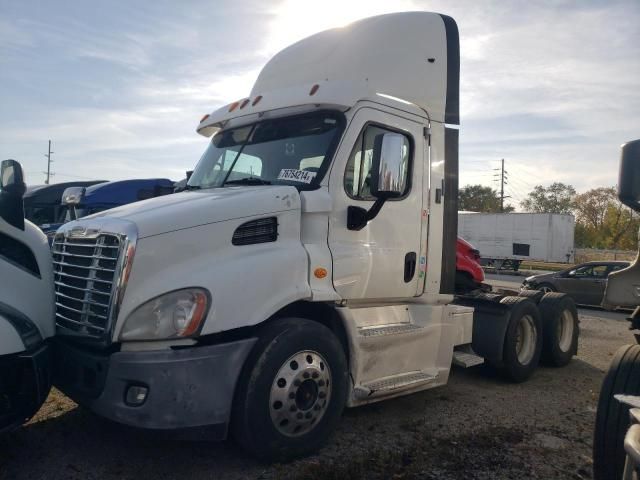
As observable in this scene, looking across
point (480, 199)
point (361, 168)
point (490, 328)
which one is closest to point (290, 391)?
point (361, 168)

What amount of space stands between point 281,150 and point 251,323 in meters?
1.66

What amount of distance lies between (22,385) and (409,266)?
3.27 metres

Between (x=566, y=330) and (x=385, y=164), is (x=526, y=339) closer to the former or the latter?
(x=566, y=330)

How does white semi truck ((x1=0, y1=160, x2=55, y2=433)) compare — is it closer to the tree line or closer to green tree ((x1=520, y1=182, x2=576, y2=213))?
the tree line

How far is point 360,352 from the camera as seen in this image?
456 centimetres

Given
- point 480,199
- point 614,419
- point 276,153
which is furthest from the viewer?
point 480,199

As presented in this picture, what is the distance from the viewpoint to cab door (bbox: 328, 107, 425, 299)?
4492mm

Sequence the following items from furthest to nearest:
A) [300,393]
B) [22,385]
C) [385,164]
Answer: [385,164] < [300,393] < [22,385]

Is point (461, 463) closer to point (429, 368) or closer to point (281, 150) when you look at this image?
point (429, 368)

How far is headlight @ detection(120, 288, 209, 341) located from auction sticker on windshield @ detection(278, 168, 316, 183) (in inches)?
54.8

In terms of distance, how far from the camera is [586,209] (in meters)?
64.1

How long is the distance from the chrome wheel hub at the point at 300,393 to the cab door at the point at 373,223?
2.15 ft

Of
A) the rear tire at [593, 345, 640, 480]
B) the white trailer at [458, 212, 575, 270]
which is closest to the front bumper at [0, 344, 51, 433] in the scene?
the rear tire at [593, 345, 640, 480]

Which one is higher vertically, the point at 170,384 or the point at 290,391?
the point at 170,384
